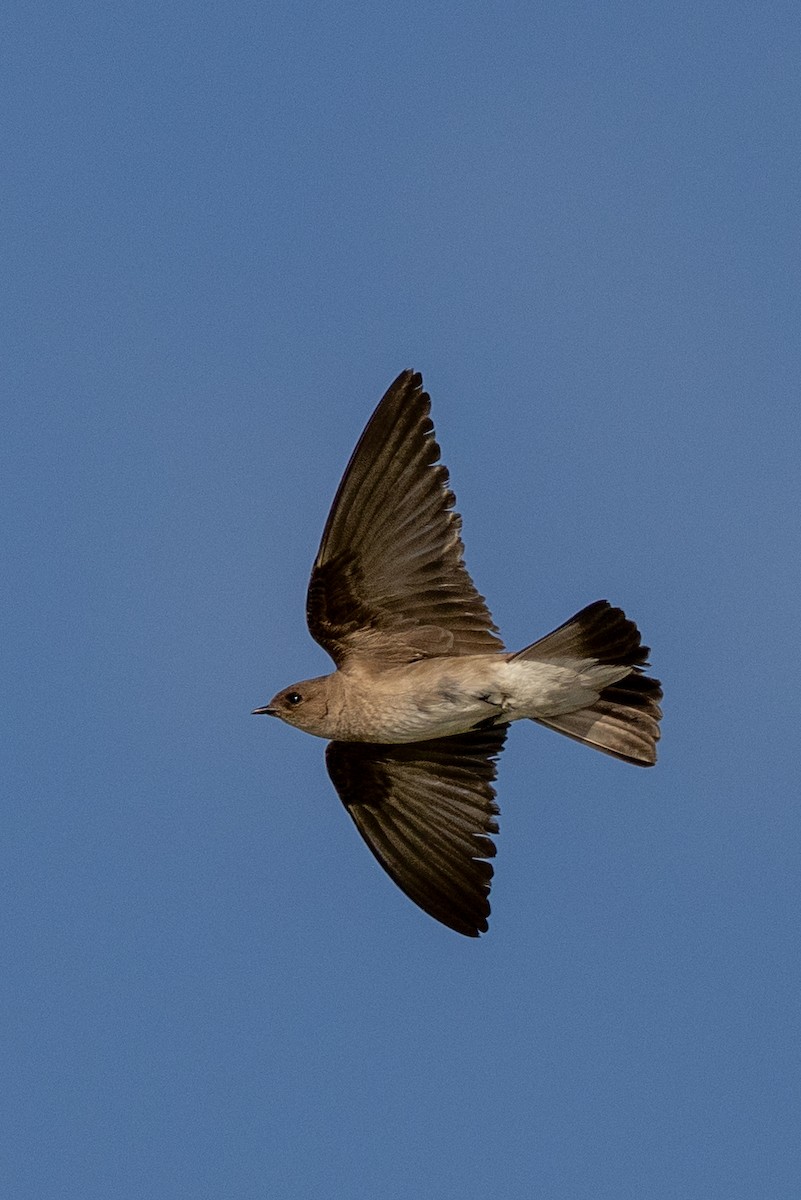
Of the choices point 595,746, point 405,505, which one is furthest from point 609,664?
point 405,505

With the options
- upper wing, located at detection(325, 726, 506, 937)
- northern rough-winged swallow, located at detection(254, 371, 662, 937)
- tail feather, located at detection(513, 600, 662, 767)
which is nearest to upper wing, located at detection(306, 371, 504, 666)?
northern rough-winged swallow, located at detection(254, 371, 662, 937)

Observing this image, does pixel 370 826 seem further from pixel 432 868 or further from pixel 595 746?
pixel 595 746

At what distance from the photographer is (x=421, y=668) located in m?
11.9

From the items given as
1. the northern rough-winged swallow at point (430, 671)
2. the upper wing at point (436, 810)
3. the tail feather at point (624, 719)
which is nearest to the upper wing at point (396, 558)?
the northern rough-winged swallow at point (430, 671)

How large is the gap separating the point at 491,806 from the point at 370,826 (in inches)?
25.8

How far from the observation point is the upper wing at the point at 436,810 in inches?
493

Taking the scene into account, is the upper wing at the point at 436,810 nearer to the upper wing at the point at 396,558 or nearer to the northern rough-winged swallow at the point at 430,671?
the northern rough-winged swallow at the point at 430,671

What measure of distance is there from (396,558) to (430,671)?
1.91 ft

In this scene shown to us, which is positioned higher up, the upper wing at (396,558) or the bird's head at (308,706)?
the upper wing at (396,558)

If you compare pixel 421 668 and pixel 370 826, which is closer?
pixel 421 668

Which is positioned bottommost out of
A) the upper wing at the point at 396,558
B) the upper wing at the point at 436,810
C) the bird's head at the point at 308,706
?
the upper wing at the point at 436,810

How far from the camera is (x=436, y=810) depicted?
1257 cm

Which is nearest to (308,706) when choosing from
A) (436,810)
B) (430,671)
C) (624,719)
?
(430,671)

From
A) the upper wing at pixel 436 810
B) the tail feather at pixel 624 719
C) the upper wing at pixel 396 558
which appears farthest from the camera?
the upper wing at pixel 436 810
